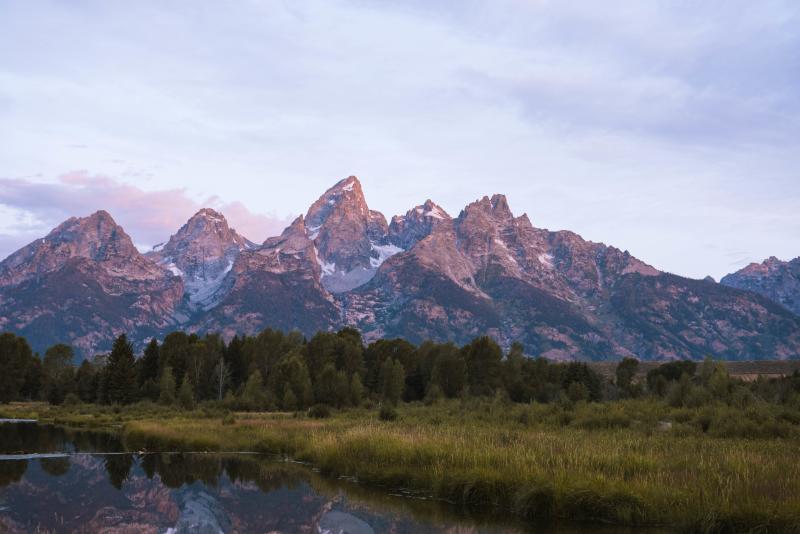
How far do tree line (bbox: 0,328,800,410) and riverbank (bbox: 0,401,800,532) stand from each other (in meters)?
42.9

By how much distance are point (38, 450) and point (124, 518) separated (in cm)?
2757

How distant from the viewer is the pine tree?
112 metres

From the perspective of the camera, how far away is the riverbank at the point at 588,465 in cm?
2461

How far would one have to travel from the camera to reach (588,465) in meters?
30.5

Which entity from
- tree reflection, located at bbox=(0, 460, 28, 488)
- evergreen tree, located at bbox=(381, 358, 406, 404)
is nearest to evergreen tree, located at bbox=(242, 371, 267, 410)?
evergreen tree, located at bbox=(381, 358, 406, 404)

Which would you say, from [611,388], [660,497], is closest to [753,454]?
[660,497]

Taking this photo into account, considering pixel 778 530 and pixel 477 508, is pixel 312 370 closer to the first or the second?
pixel 477 508

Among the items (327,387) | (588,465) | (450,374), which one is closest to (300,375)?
(327,387)

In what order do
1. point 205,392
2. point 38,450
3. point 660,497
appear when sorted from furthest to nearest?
point 205,392 → point 38,450 → point 660,497

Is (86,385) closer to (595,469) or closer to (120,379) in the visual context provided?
(120,379)

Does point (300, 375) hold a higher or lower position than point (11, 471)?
higher

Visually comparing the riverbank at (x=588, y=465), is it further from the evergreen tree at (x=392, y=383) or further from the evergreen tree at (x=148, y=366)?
the evergreen tree at (x=148, y=366)

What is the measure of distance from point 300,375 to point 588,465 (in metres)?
75.2

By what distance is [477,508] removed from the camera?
95.8 feet
